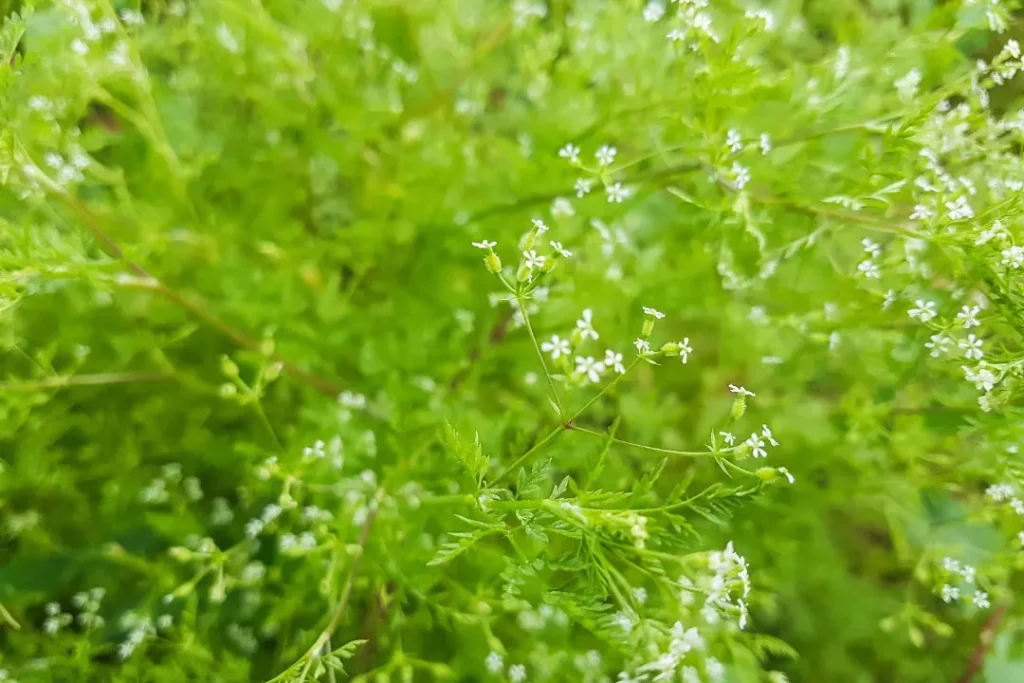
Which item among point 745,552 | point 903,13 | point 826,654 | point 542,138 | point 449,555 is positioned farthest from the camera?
point 903,13

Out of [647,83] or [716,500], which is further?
[647,83]

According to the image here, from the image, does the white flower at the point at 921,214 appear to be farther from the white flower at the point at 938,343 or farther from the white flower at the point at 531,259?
the white flower at the point at 531,259

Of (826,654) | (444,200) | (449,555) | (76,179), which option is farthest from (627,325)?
(76,179)

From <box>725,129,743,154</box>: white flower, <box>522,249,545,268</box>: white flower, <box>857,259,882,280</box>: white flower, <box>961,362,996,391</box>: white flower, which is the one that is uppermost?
<box>522,249,545,268</box>: white flower

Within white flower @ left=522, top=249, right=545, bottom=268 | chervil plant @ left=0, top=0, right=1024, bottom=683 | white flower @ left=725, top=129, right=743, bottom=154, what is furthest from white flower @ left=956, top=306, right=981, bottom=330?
white flower @ left=522, top=249, right=545, bottom=268

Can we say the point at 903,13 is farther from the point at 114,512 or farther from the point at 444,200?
the point at 114,512

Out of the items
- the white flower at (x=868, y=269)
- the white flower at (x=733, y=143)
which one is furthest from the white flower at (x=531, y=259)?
the white flower at (x=868, y=269)

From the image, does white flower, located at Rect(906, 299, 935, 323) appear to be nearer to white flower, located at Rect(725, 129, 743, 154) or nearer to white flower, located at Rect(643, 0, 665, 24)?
white flower, located at Rect(725, 129, 743, 154)

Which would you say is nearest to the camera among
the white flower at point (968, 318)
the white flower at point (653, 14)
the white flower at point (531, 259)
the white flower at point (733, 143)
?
the white flower at point (531, 259)

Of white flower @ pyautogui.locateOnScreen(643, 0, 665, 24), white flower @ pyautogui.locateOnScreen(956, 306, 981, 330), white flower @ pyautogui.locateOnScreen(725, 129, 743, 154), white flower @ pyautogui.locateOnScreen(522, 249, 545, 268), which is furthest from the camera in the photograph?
white flower @ pyautogui.locateOnScreen(643, 0, 665, 24)
